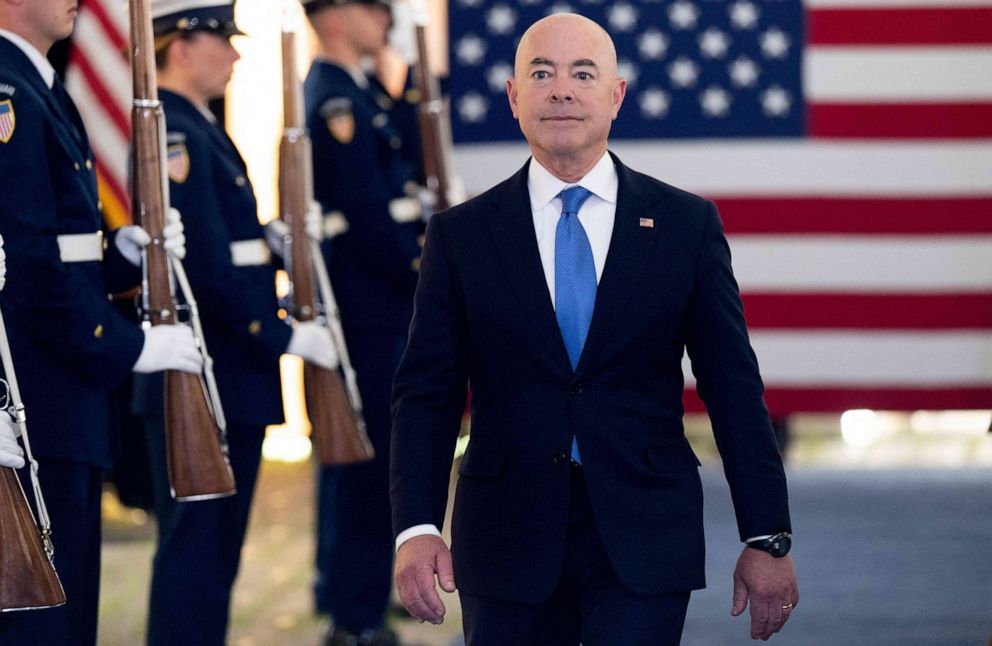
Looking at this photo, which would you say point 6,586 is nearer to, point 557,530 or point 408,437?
point 408,437

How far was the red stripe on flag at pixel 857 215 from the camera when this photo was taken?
5.38m

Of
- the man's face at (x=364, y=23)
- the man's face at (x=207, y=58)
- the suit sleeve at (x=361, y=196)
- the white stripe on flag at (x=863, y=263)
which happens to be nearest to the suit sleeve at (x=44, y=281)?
the man's face at (x=207, y=58)

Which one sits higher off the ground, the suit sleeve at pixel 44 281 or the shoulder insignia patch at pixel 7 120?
the shoulder insignia patch at pixel 7 120

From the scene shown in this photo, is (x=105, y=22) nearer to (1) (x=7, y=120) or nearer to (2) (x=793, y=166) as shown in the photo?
(2) (x=793, y=166)

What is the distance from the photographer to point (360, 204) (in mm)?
→ 4629

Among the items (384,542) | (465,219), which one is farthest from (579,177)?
(384,542)

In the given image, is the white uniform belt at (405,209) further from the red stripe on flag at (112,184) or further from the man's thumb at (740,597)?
the man's thumb at (740,597)

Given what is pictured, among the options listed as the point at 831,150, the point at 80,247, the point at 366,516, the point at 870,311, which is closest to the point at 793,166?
the point at 831,150

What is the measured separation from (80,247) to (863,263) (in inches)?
121

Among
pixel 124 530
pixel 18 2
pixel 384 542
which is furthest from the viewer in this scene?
pixel 124 530

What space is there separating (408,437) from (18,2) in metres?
1.09

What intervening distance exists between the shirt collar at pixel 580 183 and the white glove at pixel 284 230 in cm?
168

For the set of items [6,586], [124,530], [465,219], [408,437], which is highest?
[465,219]

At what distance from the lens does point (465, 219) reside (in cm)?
255
